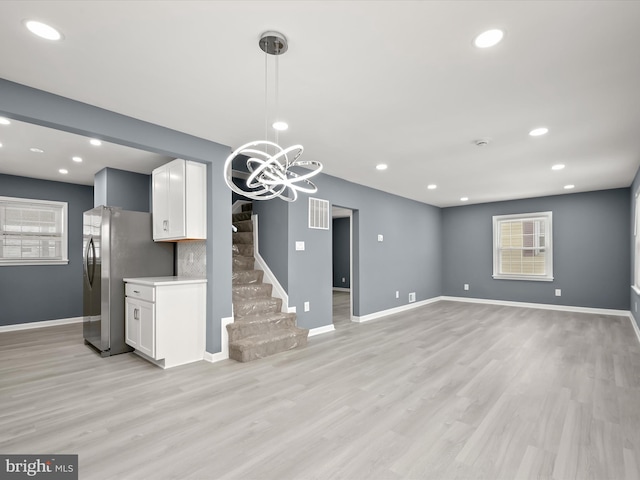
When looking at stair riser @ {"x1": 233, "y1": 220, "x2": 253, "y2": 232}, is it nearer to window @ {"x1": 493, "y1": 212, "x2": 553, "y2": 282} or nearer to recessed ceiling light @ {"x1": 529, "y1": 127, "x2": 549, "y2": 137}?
recessed ceiling light @ {"x1": 529, "y1": 127, "x2": 549, "y2": 137}

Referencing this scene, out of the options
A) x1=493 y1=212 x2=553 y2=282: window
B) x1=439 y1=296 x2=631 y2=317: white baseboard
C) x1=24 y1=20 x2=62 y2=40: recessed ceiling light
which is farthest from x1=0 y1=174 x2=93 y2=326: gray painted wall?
x1=493 y1=212 x2=553 y2=282: window

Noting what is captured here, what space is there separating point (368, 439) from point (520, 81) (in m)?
2.75

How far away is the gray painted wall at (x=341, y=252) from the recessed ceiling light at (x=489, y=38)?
855 cm

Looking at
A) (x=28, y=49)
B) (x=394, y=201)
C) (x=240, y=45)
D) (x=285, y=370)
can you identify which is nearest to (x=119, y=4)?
(x=240, y=45)

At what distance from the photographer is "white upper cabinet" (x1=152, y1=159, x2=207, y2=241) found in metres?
3.84

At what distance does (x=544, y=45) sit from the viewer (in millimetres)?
2029

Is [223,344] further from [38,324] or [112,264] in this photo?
[38,324]

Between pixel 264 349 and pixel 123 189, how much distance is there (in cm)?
329

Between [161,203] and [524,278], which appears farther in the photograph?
[524,278]

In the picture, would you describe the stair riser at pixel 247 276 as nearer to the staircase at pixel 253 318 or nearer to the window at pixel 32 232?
the staircase at pixel 253 318

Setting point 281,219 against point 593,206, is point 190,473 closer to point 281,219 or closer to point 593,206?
point 281,219

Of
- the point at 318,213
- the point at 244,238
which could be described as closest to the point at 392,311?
the point at 318,213

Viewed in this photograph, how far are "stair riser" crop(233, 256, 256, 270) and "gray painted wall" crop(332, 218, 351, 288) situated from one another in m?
5.64

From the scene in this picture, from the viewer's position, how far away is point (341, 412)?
2.57 metres
